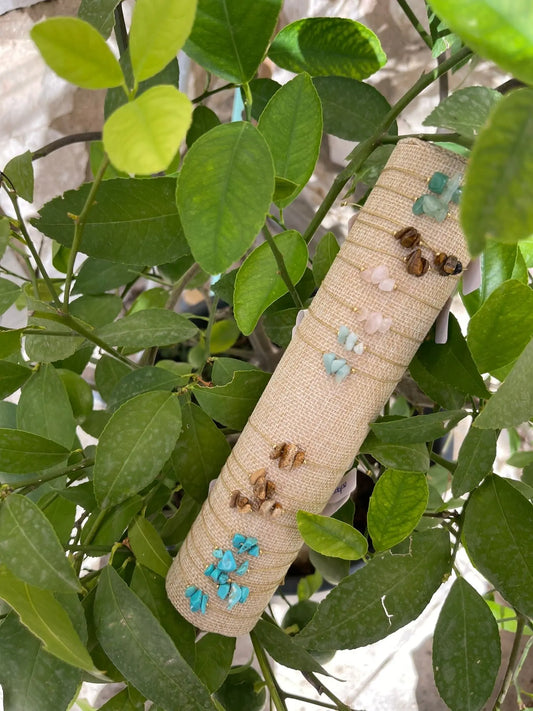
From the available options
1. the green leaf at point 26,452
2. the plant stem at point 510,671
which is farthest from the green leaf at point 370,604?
the green leaf at point 26,452

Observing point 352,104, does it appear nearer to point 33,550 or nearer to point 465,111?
point 465,111

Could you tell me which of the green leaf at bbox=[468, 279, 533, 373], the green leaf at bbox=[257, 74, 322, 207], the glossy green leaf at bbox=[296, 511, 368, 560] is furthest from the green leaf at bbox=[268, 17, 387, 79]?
the glossy green leaf at bbox=[296, 511, 368, 560]

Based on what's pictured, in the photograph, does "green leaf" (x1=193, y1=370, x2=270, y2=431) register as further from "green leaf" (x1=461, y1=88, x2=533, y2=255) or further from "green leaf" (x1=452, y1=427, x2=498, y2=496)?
"green leaf" (x1=461, y1=88, x2=533, y2=255)

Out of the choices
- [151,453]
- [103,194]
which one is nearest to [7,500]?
[151,453]

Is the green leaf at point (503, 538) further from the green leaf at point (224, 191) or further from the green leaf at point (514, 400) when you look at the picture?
the green leaf at point (224, 191)

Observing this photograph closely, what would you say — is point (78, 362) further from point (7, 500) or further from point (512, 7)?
point (512, 7)

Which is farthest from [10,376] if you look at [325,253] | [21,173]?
[325,253]
